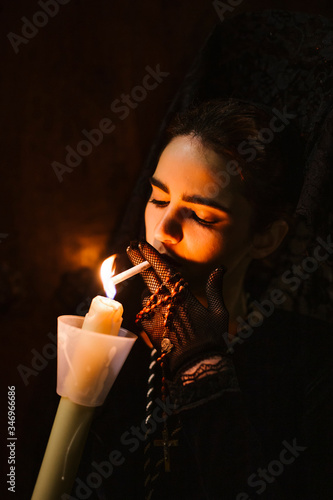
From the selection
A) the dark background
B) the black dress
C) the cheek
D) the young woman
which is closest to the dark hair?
the young woman

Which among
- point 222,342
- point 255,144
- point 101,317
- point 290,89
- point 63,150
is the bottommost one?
point 222,342

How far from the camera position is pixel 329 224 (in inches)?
48.5

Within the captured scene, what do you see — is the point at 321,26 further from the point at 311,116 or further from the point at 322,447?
the point at 322,447

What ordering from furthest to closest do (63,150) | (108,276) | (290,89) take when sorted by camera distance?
(63,150)
(290,89)
(108,276)

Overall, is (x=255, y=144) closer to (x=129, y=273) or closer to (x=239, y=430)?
(x=129, y=273)

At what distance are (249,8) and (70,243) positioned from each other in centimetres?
98

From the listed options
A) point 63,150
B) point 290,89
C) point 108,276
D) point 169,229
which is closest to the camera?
point 108,276

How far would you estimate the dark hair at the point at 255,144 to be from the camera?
3.79ft

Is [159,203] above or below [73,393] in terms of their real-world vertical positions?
above

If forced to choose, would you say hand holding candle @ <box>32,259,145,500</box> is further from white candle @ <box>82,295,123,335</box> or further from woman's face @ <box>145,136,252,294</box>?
woman's face @ <box>145,136,252,294</box>

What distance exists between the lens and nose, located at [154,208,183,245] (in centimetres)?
110

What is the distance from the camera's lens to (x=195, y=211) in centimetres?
112

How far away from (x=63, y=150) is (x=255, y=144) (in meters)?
0.61

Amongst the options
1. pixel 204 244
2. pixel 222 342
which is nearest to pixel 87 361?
pixel 222 342
